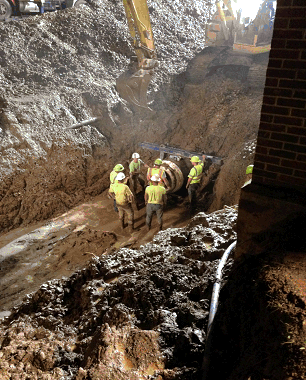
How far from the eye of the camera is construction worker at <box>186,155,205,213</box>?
9562mm

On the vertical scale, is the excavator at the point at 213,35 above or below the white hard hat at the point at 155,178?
above

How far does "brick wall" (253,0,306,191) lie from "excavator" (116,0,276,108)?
867 cm

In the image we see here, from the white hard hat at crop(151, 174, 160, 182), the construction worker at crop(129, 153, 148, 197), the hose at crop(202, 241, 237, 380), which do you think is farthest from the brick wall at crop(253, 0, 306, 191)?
the construction worker at crop(129, 153, 148, 197)

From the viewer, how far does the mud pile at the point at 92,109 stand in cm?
1004

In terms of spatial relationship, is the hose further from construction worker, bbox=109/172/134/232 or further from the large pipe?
the large pipe

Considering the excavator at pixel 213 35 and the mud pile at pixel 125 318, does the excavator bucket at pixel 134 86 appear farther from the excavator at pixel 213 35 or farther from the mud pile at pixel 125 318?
the mud pile at pixel 125 318

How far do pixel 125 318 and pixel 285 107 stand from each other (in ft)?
8.95

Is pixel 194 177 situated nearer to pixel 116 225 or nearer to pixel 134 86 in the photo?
pixel 116 225

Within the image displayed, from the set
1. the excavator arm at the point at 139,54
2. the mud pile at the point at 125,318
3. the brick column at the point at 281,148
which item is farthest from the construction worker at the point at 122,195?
the brick column at the point at 281,148

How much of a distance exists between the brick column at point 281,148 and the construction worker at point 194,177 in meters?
6.08

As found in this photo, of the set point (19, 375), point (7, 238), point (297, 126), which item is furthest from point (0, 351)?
point (7, 238)

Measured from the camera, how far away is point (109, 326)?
3.17 m

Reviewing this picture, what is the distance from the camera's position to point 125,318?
3.27 meters

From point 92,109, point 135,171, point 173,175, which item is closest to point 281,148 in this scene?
point 173,175
